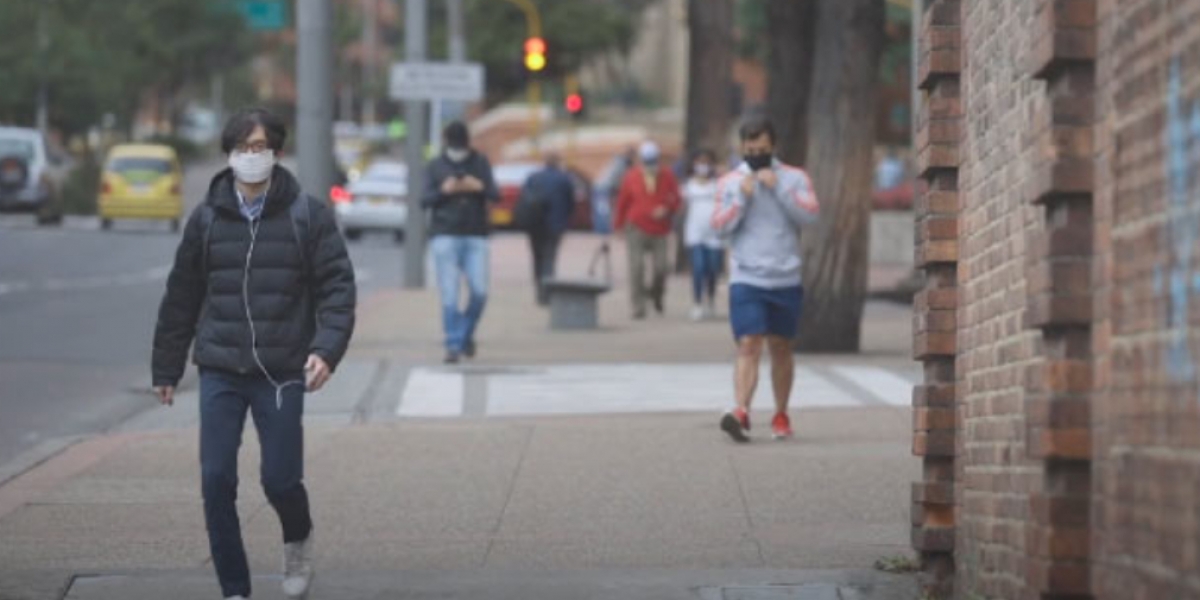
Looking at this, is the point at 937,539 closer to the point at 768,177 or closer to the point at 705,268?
the point at 768,177

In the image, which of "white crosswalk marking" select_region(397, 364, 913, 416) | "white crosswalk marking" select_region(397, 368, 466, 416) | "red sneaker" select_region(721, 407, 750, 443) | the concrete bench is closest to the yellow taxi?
the concrete bench

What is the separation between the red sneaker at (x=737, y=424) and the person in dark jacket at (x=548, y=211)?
14190 mm

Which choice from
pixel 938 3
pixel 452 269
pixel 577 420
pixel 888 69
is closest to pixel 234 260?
pixel 938 3

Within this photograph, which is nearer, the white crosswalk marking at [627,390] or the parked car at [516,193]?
the white crosswalk marking at [627,390]

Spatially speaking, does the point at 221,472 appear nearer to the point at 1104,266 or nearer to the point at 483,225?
the point at 1104,266

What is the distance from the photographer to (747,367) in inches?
540

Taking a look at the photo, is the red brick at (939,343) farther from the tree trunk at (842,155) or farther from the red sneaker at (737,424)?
the tree trunk at (842,155)

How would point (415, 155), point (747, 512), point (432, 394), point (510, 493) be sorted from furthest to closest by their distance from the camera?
1. point (415, 155)
2. point (432, 394)
3. point (510, 493)
4. point (747, 512)

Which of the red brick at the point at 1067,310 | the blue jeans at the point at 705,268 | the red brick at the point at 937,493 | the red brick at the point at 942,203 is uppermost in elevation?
the blue jeans at the point at 705,268

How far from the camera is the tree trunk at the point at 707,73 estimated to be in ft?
119

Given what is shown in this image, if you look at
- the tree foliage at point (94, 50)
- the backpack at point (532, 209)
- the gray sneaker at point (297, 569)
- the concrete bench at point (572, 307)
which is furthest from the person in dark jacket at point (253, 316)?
the tree foliage at point (94, 50)

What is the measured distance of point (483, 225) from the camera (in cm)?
1944

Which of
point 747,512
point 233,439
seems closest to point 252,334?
point 233,439

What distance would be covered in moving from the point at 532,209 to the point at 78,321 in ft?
17.3
